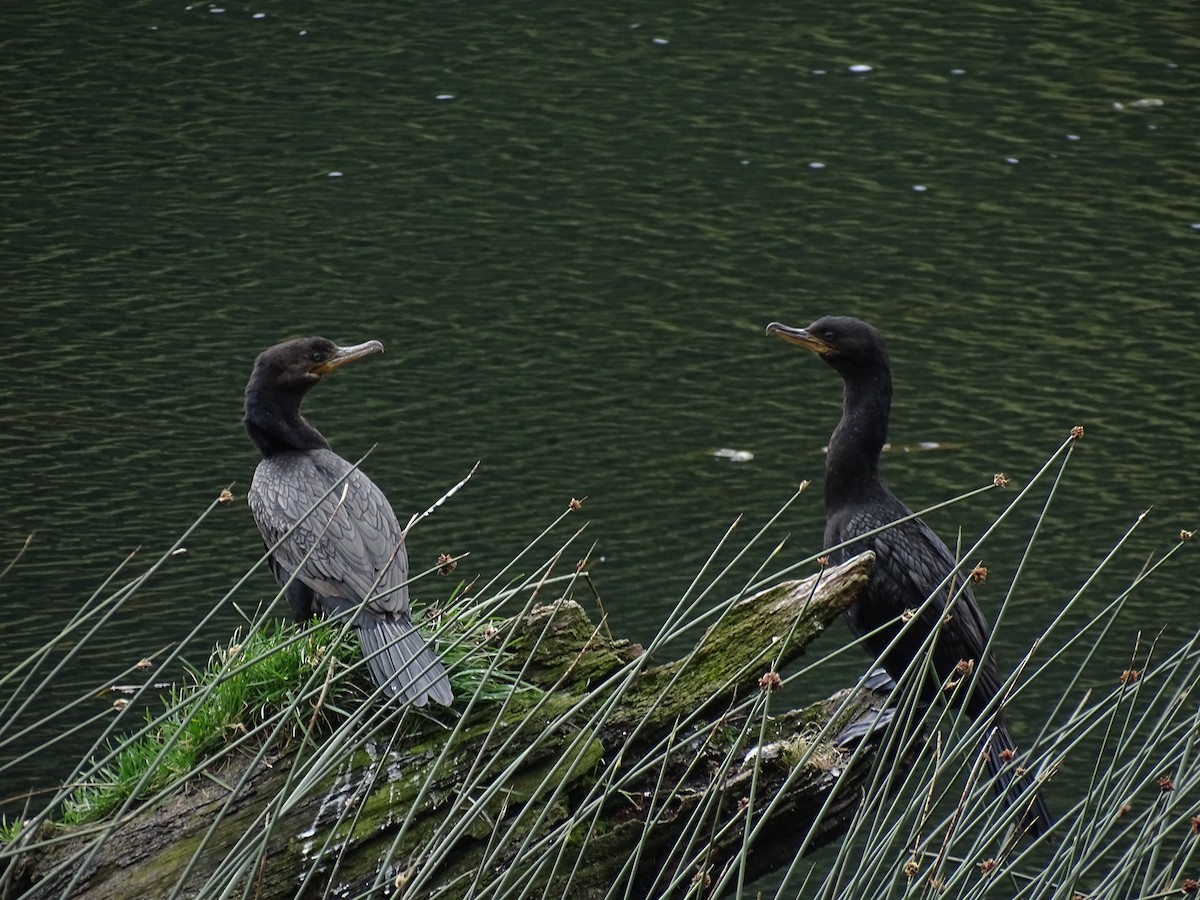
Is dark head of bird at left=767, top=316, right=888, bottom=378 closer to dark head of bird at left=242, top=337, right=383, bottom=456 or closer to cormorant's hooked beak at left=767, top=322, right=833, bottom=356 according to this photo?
cormorant's hooked beak at left=767, top=322, right=833, bottom=356

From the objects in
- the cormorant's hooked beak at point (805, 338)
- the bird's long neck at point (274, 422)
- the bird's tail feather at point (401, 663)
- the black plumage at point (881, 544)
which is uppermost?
the bird's tail feather at point (401, 663)

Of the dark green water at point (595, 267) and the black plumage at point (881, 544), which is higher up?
the black plumage at point (881, 544)

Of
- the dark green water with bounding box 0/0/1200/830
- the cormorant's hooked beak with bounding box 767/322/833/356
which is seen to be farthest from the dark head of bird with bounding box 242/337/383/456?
the dark green water with bounding box 0/0/1200/830

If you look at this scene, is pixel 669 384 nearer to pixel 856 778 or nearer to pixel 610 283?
pixel 610 283

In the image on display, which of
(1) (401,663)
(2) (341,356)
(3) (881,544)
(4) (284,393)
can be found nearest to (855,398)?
(3) (881,544)

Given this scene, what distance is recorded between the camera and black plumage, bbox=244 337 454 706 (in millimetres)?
2885

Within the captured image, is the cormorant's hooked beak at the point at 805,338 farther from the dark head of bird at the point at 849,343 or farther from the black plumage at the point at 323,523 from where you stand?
the black plumage at the point at 323,523

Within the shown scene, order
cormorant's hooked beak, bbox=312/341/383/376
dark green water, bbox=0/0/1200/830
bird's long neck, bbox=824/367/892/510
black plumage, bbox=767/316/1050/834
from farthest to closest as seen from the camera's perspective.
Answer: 1. dark green water, bbox=0/0/1200/830
2. bird's long neck, bbox=824/367/892/510
3. cormorant's hooked beak, bbox=312/341/383/376
4. black plumage, bbox=767/316/1050/834

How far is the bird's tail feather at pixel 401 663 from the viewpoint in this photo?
9.02 feet

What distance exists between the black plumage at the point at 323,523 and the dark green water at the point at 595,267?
119cm

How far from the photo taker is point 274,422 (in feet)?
12.1

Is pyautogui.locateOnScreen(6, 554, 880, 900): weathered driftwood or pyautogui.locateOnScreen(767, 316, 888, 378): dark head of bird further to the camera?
pyautogui.locateOnScreen(767, 316, 888, 378): dark head of bird

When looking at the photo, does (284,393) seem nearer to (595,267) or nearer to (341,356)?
(341,356)

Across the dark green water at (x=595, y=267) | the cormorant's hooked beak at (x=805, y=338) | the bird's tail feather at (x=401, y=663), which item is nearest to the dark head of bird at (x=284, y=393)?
the bird's tail feather at (x=401, y=663)
